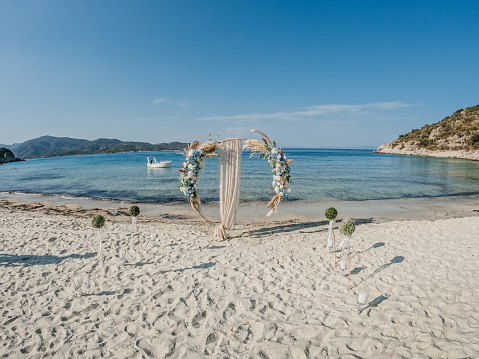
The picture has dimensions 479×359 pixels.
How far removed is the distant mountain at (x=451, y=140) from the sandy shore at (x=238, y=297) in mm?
65644

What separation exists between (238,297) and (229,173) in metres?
4.62

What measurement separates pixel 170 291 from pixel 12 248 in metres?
6.24

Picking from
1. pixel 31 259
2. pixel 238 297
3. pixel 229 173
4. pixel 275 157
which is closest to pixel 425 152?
pixel 275 157

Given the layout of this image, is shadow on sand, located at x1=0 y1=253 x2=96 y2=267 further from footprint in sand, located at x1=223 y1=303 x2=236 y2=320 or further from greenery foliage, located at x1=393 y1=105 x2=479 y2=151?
greenery foliage, located at x1=393 y1=105 x2=479 y2=151

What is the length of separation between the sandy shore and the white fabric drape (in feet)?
2.72

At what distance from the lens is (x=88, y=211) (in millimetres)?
14688

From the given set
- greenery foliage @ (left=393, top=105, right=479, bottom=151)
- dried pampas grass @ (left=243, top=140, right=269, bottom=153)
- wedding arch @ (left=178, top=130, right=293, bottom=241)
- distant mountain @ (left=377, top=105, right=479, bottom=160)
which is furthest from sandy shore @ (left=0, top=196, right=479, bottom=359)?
greenery foliage @ (left=393, top=105, right=479, bottom=151)

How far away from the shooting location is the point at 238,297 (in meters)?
5.40

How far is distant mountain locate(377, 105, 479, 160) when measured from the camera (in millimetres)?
57750

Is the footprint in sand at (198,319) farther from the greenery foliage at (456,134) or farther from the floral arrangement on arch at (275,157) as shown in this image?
the greenery foliage at (456,134)

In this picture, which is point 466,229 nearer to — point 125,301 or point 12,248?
point 125,301

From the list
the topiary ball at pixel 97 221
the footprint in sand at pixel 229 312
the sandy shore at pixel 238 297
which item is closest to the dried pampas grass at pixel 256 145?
the sandy shore at pixel 238 297

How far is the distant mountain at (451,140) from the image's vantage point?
2274 inches

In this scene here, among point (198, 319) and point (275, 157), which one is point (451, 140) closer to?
point (275, 157)
